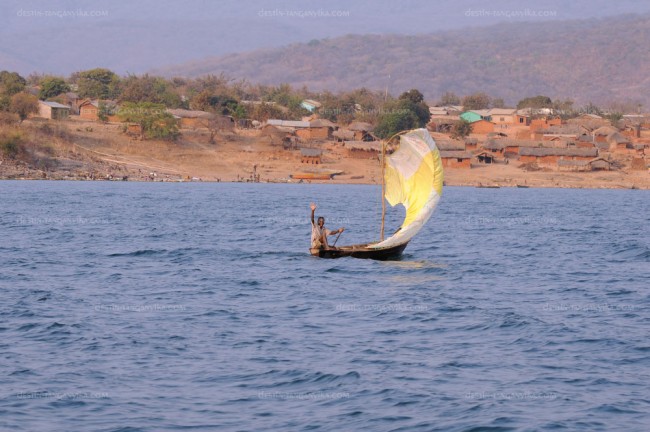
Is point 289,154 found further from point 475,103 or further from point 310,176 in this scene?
point 475,103

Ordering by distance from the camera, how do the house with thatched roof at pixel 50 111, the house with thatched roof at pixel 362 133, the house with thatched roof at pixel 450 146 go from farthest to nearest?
the house with thatched roof at pixel 362 133 < the house with thatched roof at pixel 450 146 < the house with thatched roof at pixel 50 111

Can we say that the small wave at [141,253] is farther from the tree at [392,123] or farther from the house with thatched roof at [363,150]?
the tree at [392,123]

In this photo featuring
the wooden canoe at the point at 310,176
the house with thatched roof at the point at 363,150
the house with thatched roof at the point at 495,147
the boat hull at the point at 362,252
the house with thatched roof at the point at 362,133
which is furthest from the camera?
the house with thatched roof at the point at 362,133

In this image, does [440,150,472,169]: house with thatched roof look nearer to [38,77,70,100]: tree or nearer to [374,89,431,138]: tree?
[374,89,431,138]: tree

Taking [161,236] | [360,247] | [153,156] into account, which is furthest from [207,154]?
[360,247]

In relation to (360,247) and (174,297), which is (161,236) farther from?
(174,297)

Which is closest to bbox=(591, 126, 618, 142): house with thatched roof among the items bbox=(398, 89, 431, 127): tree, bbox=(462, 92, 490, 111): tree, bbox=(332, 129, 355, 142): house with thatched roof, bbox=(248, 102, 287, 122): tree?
bbox=(398, 89, 431, 127): tree

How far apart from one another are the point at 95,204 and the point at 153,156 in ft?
117

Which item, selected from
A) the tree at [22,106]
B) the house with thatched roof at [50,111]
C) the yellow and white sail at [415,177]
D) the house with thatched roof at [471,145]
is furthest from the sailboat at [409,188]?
the house with thatched roof at [471,145]

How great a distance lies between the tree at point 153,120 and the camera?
4043 inches

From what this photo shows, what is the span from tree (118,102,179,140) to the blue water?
56.7 metres

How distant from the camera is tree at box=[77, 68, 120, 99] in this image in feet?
442

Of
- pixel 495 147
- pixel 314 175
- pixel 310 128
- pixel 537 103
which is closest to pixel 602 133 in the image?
pixel 495 147

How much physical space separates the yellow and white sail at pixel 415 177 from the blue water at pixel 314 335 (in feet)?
5.21
